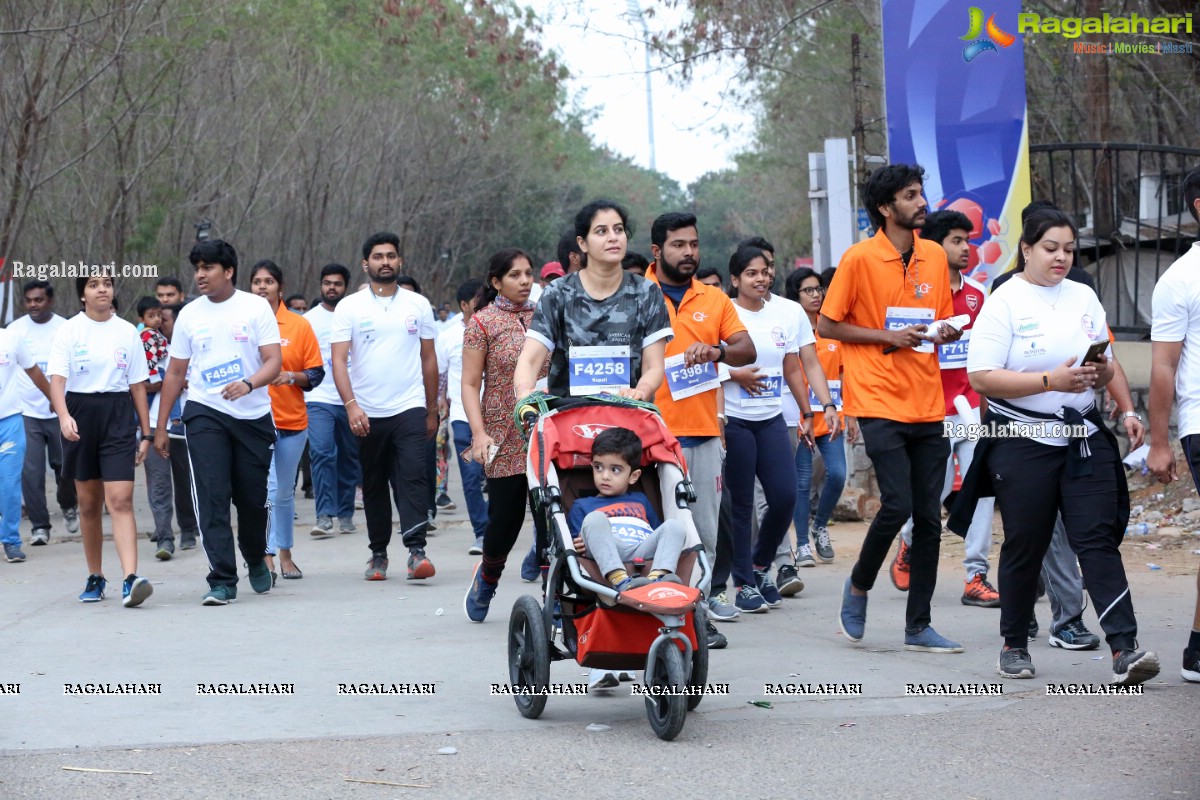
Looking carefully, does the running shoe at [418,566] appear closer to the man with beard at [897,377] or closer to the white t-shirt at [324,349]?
the white t-shirt at [324,349]

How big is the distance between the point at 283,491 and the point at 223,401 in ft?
5.56

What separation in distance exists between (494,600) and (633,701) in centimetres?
316

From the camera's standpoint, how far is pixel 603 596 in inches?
224

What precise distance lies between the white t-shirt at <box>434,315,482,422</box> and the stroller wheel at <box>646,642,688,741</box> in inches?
288

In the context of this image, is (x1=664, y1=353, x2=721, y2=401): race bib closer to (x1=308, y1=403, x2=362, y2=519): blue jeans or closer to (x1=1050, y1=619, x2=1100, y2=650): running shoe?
(x1=1050, y1=619, x2=1100, y2=650): running shoe

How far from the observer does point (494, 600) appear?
9.42m

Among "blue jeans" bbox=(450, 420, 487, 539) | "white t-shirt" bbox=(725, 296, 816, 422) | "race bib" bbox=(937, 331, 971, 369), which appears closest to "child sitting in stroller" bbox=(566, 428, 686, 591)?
"race bib" bbox=(937, 331, 971, 369)

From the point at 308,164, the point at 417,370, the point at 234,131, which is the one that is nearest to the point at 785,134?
the point at 308,164

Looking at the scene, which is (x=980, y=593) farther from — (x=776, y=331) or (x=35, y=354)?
(x=35, y=354)

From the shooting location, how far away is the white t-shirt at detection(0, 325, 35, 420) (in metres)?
12.1

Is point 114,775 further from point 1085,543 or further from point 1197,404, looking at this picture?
point 1197,404

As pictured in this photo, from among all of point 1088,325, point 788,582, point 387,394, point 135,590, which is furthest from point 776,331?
point 135,590

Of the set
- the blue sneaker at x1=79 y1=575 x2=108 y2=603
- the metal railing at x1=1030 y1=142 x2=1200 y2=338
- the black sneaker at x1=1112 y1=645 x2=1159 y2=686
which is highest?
the metal railing at x1=1030 y1=142 x2=1200 y2=338

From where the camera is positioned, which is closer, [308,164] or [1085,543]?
[1085,543]
